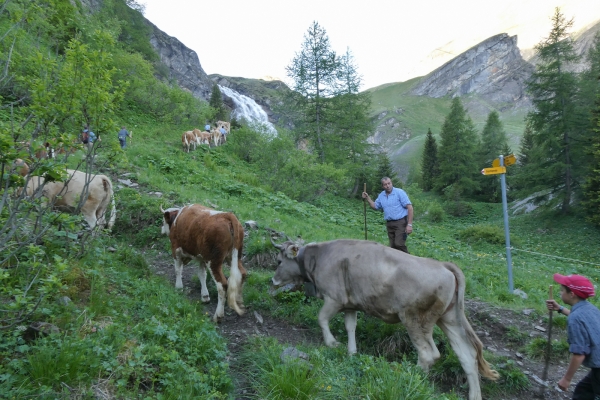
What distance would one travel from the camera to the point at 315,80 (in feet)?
96.6

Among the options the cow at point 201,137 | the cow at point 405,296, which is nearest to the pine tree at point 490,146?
the cow at point 201,137

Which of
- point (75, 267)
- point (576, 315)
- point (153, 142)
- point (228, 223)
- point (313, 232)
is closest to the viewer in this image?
point (576, 315)

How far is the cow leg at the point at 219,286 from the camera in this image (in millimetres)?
5906

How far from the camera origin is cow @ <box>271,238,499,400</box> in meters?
4.84

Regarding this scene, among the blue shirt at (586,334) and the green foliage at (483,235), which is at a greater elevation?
the blue shirt at (586,334)

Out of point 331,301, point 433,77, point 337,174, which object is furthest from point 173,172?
point 433,77

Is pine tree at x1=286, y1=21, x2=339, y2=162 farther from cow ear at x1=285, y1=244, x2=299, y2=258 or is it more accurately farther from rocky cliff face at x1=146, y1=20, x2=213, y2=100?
rocky cliff face at x1=146, y1=20, x2=213, y2=100

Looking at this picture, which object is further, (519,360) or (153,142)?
(153,142)

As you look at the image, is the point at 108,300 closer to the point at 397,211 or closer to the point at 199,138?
the point at 397,211

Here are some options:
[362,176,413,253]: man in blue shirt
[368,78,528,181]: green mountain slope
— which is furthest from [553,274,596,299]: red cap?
[368,78,528,181]: green mountain slope

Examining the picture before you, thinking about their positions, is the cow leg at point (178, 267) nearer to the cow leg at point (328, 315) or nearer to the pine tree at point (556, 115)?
the cow leg at point (328, 315)

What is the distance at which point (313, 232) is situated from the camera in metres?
11.5

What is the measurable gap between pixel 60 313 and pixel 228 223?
282cm

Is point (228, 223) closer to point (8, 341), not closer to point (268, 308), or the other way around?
point (268, 308)
